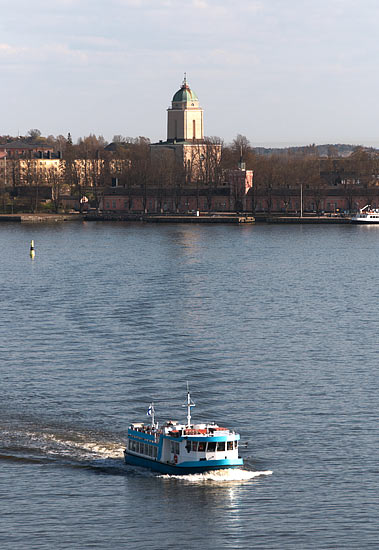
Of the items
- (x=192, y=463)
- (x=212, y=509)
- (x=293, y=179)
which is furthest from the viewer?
(x=293, y=179)

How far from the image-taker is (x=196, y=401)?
42406 millimetres

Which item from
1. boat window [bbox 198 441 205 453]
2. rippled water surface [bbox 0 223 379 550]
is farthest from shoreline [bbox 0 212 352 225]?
boat window [bbox 198 441 205 453]

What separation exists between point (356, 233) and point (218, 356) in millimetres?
106291

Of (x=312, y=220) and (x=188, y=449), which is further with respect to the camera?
(x=312, y=220)

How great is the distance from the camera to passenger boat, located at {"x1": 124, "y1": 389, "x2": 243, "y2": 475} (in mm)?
33344

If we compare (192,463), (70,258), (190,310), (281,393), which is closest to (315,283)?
(190,310)

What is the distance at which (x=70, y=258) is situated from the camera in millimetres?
109875

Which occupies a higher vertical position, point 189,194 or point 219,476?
point 189,194

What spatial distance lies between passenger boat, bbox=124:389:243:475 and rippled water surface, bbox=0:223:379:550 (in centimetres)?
37

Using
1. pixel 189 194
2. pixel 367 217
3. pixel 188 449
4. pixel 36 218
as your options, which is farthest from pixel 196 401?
pixel 189 194

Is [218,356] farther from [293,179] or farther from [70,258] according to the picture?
[293,179]

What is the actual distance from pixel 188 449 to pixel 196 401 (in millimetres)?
8860

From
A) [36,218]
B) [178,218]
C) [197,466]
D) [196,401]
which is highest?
[36,218]

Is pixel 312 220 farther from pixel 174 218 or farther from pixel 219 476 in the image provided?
pixel 219 476
